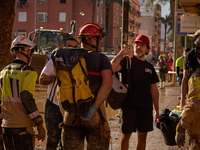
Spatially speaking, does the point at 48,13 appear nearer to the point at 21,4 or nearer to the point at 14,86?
the point at 21,4

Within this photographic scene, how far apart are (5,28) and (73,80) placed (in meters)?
9.38

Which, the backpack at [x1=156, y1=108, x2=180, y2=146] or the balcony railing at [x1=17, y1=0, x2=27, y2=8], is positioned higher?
the balcony railing at [x1=17, y1=0, x2=27, y2=8]

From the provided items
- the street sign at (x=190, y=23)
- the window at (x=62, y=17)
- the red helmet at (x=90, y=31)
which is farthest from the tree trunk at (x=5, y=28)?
the window at (x=62, y=17)

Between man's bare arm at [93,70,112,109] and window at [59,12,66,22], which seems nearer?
man's bare arm at [93,70,112,109]

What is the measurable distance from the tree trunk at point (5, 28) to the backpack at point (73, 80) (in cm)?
883

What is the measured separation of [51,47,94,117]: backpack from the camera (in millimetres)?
3762

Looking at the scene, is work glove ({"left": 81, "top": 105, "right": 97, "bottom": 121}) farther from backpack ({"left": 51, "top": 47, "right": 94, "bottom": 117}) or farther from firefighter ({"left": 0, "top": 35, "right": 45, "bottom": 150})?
firefighter ({"left": 0, "top": 35, "right": 45, "bottom": 150})

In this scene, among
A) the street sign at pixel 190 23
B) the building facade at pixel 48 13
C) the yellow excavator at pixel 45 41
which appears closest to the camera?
the street sign at pixel 190 23

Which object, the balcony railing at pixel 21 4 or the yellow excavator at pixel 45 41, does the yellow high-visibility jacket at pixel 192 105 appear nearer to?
the yellow excavator at pixel 45 41

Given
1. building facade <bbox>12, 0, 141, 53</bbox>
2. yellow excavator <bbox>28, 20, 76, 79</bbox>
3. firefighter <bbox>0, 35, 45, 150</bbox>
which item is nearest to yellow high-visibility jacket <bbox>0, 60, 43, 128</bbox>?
firefighter <bbox>0, 35, 45, 150</bbox>

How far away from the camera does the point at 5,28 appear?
12.6m

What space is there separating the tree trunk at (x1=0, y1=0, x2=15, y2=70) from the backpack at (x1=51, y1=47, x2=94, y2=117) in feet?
29.0

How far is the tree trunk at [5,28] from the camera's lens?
40.6 ft

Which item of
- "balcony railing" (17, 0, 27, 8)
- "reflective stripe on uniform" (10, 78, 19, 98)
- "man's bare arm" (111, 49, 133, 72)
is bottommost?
"reflective stripe on uniform" (10, 78, 19, 98)
